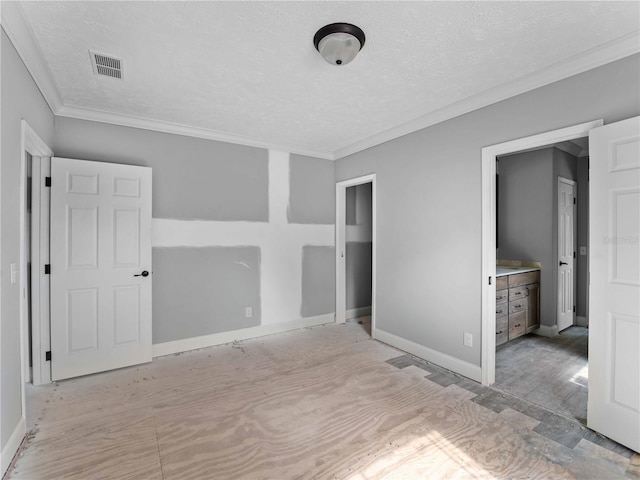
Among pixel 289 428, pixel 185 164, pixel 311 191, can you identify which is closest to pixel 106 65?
pixel 185 164

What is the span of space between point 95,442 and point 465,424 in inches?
98.8

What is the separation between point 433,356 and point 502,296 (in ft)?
3.58

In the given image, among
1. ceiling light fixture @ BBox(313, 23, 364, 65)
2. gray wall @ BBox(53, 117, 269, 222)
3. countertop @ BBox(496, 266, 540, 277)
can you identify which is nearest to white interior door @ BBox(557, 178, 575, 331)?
countertop @ BBox(496, 266, 540, 277)

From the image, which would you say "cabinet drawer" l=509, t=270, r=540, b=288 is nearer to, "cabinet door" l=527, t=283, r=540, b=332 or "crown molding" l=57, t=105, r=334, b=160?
"cabinet door" l=527, t=283, r=540, b=332

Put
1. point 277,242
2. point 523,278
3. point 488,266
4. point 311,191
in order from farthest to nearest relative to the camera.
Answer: point 311,191, point 277,242, point 523,278, point 488,266

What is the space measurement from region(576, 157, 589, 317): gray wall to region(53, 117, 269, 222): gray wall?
4440 mm

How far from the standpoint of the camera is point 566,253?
423 cm

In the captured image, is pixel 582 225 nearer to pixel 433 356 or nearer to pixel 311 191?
pixel 433 356

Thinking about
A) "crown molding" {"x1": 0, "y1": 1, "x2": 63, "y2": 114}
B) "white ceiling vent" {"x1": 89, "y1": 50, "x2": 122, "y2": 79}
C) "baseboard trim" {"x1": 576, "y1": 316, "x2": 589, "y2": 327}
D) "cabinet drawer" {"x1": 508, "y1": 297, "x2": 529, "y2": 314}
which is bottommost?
"baseboard trim" {"x1": 576, "y1": 316, "x2": 589, "y2": 327}

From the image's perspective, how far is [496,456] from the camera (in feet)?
6.21

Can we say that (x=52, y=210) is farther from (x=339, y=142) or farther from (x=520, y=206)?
(x=520, y=206)

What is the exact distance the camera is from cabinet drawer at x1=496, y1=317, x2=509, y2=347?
3492mm

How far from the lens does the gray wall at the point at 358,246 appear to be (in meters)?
5.12

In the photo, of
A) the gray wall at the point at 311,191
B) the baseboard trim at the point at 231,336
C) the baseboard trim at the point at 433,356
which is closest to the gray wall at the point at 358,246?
the gray wall at the point at 311,191
